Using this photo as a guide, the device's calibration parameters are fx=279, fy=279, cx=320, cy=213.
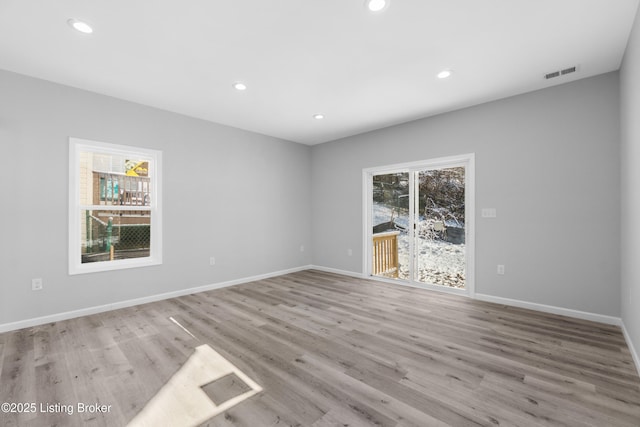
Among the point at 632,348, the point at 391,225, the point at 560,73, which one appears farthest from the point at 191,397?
the point at 560,73

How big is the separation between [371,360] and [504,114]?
3495 mm

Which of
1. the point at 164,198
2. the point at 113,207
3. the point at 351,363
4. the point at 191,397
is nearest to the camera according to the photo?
the point at 191,397

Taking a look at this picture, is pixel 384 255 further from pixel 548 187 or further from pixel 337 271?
pixel 548 187

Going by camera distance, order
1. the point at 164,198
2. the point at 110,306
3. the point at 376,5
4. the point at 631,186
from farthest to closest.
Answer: the point at 164,198, the point at 110,306, the point at 631,186, the point at 376,5

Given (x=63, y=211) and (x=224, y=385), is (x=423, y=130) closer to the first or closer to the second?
(x=224, y=385)

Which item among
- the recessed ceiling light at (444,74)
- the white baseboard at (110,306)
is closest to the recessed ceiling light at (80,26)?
the white baseboard at (110,306)

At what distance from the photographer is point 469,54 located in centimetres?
266

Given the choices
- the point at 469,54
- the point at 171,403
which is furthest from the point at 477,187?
the point at 171,403

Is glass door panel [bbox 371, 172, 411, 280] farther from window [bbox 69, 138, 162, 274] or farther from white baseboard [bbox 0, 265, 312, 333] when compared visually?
window [bbox 69, 138, 162, 274]

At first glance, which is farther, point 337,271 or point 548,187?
point 337,271

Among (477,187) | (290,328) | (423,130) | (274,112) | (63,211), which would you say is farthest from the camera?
(423,130)

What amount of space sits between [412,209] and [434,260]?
90cm

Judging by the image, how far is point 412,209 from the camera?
468 centimetres

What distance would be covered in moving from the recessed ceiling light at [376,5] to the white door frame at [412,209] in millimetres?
2657
